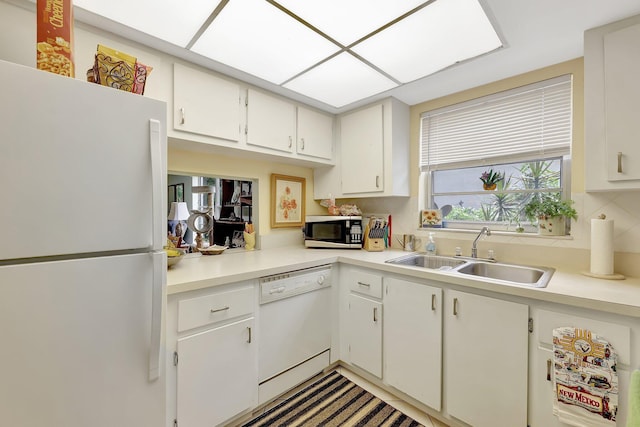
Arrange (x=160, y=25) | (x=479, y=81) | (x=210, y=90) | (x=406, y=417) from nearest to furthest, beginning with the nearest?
(x=160, y=25)
(x=406, y=417)
(x=210, y=90)
(x=479, y=81)

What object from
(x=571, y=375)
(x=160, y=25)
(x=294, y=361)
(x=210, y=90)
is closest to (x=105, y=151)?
(x=160, y=25)

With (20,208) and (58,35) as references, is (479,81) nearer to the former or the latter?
(58,35)

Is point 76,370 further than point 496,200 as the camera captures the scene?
No

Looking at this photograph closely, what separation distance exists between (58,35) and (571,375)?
2.39 metres

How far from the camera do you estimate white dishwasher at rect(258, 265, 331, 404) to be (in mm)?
1640

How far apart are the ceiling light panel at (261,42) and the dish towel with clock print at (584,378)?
1835 mm

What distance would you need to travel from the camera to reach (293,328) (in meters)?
1.79

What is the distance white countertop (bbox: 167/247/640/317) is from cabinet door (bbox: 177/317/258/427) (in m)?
0.29

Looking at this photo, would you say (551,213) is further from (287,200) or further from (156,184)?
(156,184)

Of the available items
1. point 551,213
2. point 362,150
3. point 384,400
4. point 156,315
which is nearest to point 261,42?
point 362,150

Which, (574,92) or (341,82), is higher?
(341,82)

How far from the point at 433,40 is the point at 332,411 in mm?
2248

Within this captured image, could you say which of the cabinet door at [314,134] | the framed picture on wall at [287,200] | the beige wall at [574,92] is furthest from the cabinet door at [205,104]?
the beige wall at [574,92]

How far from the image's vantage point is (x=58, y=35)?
0.94m
